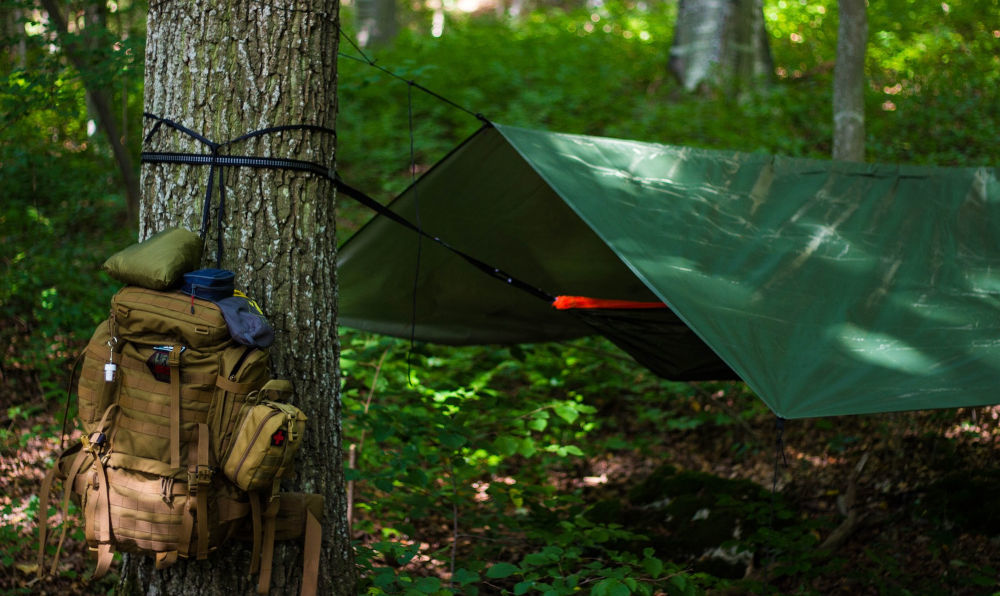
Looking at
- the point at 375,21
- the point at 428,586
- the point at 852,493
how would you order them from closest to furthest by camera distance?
the point at 428,586
the point at 852,493
the point at 375,21

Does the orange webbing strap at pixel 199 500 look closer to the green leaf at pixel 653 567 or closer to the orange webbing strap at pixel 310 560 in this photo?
the orange webbing strap at pixel 310 560

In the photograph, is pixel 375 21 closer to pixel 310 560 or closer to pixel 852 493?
pixel 852 493

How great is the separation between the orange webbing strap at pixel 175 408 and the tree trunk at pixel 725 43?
8.02 meters

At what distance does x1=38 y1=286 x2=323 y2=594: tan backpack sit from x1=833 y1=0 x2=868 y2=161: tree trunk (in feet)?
13.9

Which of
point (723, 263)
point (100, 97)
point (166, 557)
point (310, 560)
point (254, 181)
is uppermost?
point (100, 97)

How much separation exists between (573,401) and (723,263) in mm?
1352

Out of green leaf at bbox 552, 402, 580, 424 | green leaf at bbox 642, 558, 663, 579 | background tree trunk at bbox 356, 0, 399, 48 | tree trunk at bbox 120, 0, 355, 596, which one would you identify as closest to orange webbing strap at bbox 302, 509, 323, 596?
tree trunk at bbox 120, 0, 355, 596

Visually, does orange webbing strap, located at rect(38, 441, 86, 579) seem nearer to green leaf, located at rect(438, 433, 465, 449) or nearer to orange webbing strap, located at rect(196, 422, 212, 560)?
orange webbing strap, located at rect(196, 422, 212, 560)

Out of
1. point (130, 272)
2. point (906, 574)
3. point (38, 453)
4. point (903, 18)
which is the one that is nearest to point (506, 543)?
point (906, 574)

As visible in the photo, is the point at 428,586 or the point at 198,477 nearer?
the point at 198,477

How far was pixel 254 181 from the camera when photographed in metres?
2.02

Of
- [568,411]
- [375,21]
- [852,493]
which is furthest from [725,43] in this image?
[568,411]

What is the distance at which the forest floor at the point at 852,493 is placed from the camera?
313cm

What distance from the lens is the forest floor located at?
10.3ft
